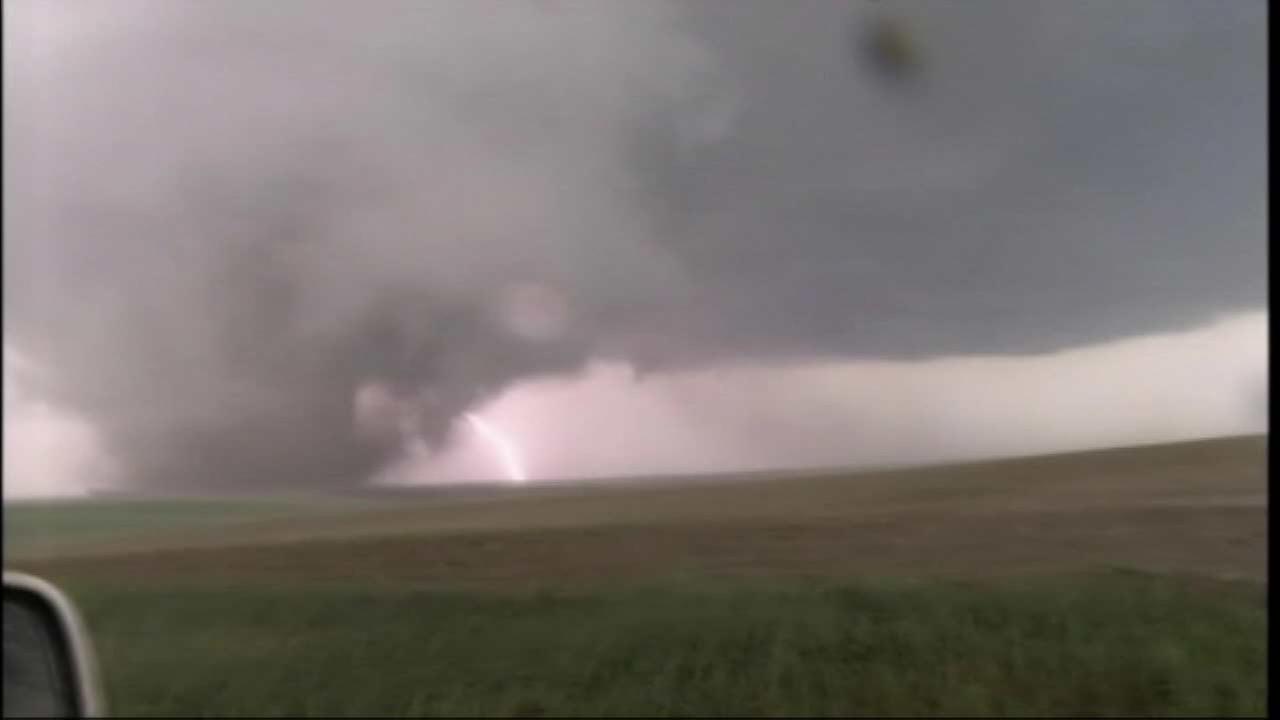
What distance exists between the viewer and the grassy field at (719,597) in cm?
196

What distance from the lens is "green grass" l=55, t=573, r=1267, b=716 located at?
1957 mm

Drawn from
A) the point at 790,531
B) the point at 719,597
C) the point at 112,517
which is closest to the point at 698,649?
the point at 719,597

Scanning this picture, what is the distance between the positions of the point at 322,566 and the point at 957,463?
1098mm

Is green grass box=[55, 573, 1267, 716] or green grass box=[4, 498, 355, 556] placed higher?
green grass box=[4, 498, 355, 556]

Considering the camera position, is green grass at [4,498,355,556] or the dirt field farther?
the dirt field

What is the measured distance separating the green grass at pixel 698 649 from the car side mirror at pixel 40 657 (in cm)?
8

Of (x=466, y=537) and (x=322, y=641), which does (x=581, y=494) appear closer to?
(x=466, y=537)

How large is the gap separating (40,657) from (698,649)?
3.26 feet

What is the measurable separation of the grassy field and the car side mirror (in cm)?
6

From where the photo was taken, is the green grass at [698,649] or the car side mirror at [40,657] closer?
the car side mirror at [40,657]

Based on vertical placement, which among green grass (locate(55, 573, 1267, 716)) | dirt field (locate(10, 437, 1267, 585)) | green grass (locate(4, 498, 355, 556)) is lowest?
green grass (locate(55, 573, 1267, 716))

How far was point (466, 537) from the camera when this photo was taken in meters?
2.05

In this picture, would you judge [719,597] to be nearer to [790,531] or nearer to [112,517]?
[790,531]

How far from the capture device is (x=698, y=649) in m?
2.07
